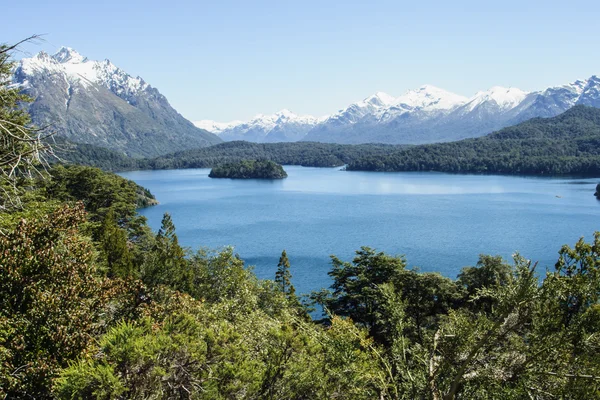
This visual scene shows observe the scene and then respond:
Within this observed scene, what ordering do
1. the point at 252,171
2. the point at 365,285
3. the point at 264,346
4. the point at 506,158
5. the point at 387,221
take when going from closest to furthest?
the point at 264,346 < the point at 365,285 < the point at 387,221 < the point at 506,158 < the point at 252,171

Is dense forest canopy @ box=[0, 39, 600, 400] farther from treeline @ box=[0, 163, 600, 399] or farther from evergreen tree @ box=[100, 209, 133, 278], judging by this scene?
evergreen tree @ box=[100, 209, 133, 278]

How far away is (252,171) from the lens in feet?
544

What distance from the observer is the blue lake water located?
1978 inches

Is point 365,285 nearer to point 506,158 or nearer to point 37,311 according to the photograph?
point 37,311

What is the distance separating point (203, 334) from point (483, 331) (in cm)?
597

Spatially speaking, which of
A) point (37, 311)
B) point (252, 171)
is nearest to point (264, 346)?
point (37, 311)

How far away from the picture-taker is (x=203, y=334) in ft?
33.1

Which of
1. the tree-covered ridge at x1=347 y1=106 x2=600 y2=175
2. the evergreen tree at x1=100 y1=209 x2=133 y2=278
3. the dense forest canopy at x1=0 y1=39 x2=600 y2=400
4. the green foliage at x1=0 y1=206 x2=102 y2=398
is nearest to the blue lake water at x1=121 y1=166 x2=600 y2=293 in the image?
the evergreen tree at x1=100 y1=209 x2=133 y2=278

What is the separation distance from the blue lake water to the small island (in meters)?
40.1

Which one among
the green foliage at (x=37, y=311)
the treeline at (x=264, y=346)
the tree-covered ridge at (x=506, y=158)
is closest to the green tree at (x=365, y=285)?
the treeline at (x=264, y=346)

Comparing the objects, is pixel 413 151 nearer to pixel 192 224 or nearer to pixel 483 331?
pixel 192 224

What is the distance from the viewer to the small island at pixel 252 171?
162m

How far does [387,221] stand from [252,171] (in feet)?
329

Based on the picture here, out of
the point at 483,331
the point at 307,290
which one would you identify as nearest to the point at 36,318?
the point at 483,331
